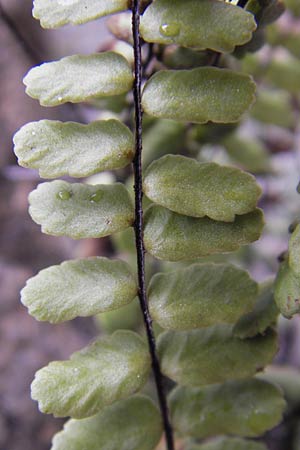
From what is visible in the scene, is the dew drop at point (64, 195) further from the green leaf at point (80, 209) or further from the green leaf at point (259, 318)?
the green leaf at point (259, 318)

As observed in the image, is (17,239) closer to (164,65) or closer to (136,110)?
(164,65)

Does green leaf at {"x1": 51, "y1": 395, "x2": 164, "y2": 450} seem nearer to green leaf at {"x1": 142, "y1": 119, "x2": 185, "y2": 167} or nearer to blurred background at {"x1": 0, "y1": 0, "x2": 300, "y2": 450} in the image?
blurred background at {"x1": 0, "y1": 0, "x2": 300, "y2": 450}

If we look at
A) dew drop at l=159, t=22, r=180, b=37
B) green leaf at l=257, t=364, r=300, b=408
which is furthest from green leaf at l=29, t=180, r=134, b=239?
green leaf at l=257, t=364, r=300, b=408

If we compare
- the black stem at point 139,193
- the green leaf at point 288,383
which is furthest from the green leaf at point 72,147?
the green leaf at point 288,383

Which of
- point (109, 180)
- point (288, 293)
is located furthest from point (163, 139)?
point (288, 293)

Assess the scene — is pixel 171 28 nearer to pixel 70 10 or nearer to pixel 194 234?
pixel 70 10

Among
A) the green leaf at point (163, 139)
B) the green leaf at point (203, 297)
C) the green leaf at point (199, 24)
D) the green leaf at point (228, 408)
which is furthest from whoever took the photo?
the green leaf at point (163, 139)
